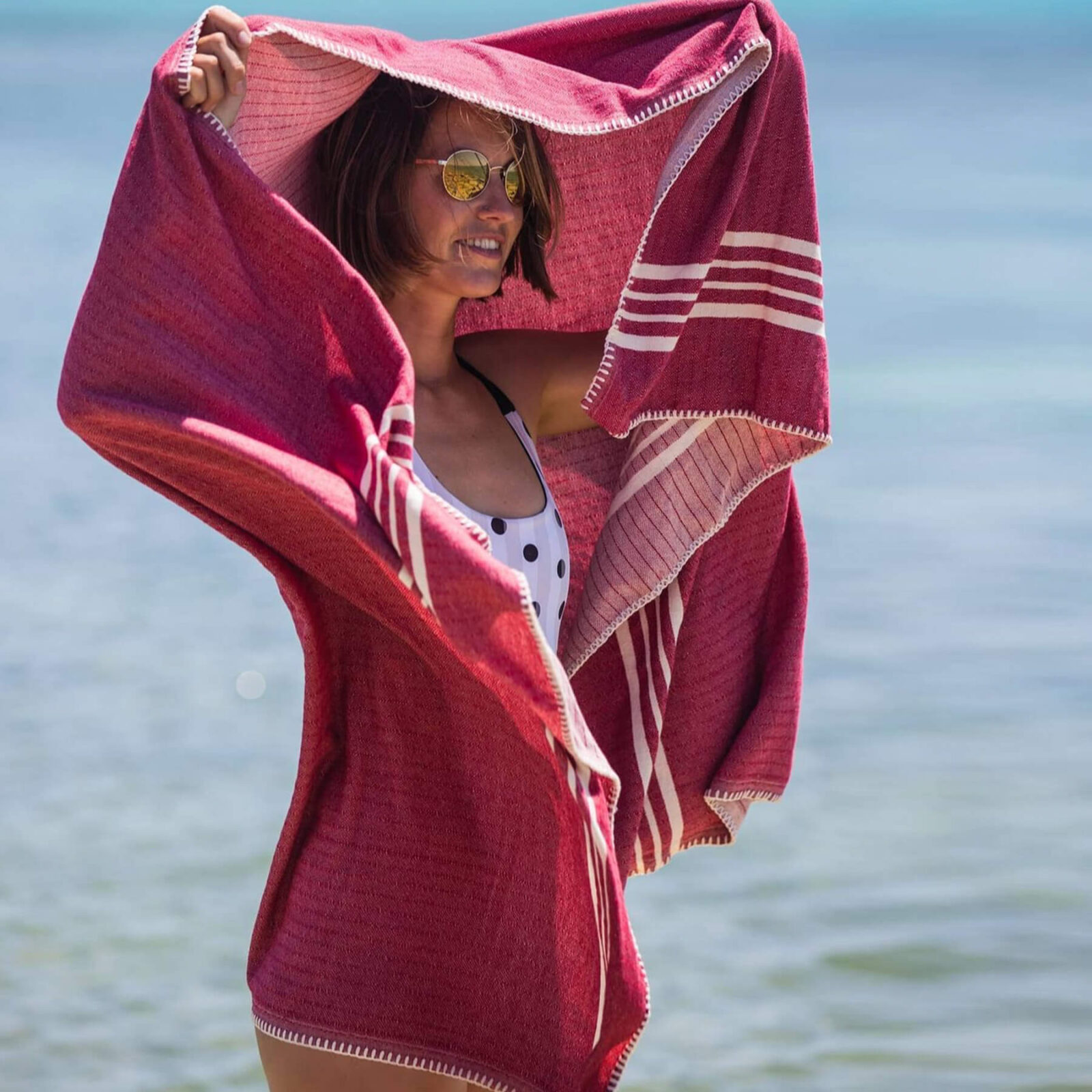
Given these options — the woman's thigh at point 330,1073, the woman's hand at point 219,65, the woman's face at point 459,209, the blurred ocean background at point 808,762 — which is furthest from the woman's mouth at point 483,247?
the blurred ocean background at point 808,762

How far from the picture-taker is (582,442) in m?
2.47

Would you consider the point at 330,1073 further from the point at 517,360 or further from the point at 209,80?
the point at 209,80

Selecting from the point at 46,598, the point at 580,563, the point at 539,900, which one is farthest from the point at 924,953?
the point at 46,598

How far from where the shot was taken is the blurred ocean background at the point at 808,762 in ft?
12.1

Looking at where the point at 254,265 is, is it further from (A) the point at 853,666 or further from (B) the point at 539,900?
(A) the point at 853,666

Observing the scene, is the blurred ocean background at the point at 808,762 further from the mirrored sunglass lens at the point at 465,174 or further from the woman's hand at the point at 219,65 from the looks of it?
the woman's hand at the point at 219,65

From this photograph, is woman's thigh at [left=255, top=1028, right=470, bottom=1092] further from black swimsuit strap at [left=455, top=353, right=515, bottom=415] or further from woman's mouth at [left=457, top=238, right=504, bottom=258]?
woman's mouth at [left=457, top=238, right=504, bottom=258]

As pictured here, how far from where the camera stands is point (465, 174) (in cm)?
211

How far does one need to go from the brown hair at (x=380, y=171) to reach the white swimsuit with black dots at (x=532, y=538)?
0.20m

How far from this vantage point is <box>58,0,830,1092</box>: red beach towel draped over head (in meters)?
1.83

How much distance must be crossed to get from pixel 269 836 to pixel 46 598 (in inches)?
73.4

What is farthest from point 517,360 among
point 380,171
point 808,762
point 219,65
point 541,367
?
point 808,762

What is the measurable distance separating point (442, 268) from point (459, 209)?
7cm

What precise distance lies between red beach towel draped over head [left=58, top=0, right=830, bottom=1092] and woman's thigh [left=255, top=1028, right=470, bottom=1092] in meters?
0.02
